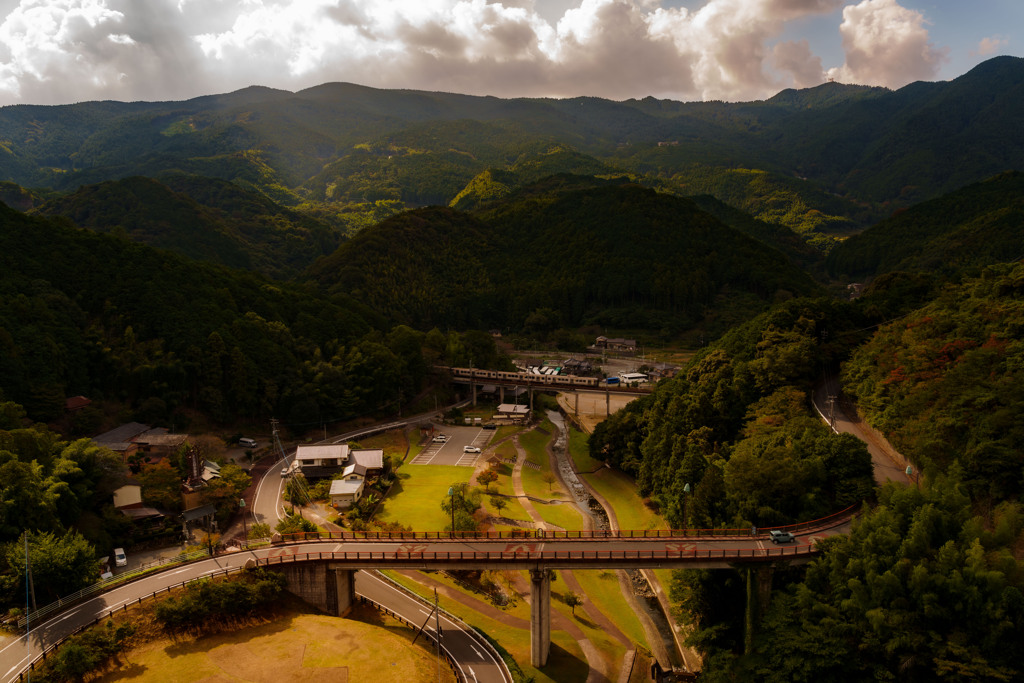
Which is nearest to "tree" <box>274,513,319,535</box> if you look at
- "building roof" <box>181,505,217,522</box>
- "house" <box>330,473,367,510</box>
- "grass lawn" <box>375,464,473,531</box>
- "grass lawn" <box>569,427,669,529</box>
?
"building roof" <box>181,505,217,522</box>

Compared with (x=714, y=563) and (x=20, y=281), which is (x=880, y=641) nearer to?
(x=714, y=563)

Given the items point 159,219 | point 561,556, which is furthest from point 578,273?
point 561,556

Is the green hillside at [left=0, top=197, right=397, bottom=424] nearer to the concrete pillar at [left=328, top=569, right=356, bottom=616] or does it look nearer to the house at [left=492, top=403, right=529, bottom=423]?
the house at [left=492, top=403, right=529, bottom=423]

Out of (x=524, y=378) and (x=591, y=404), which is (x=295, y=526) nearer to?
(x=524, y=378)

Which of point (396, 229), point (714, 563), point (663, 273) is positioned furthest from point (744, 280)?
point (714, 563)

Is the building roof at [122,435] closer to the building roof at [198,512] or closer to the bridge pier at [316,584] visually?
the building roof at [198,512]
